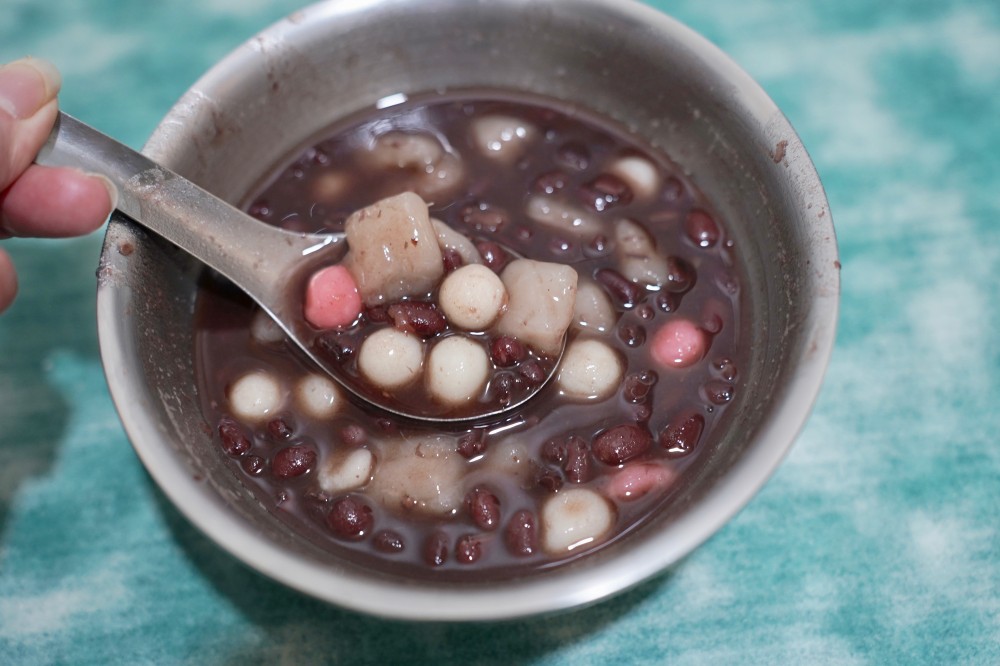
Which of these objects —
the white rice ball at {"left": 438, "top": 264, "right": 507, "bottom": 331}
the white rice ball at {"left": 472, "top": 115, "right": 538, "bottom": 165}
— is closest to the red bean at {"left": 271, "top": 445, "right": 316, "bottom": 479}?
the white rice ball at {"left": 438, "top": 264, "right": 507, "bottom": 331}

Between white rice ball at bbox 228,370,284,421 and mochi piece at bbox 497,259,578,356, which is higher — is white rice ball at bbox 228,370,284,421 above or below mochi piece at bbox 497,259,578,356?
below

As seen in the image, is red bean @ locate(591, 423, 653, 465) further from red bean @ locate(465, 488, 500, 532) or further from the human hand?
the human hand

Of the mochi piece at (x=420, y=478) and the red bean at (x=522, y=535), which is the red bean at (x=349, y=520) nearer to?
the mochi piece at (x=420, y=478)


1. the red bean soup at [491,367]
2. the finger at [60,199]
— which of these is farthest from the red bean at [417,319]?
the finger at [60,199]

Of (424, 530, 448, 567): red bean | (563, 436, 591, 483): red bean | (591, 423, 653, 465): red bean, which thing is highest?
(591, 423, 653, 465): red bean

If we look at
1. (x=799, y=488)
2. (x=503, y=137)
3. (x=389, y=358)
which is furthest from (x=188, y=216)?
(x=799, y=488)

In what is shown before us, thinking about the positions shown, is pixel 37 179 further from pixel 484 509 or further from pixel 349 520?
pixel 484 509
